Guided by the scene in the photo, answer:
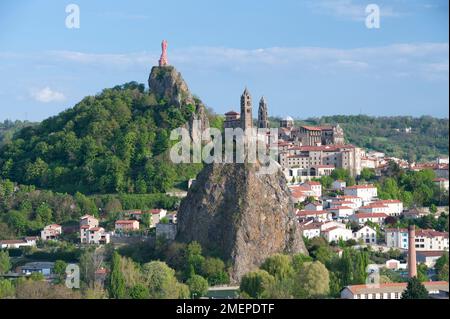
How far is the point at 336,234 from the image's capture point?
35656 millimetres

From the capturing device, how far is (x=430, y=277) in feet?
96.8

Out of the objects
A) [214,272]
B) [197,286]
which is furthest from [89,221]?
[197,286]

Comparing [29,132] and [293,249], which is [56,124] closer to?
[29,132]

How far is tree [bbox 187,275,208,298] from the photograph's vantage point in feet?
90.3

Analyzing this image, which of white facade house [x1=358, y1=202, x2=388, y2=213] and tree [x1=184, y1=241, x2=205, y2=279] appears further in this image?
white facade house [x1=358, y1=202, x2=388, y2=213]

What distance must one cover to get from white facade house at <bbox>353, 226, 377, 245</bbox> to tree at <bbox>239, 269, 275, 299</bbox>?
8611mm

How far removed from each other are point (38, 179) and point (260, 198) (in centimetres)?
1256

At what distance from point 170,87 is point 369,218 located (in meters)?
10.1

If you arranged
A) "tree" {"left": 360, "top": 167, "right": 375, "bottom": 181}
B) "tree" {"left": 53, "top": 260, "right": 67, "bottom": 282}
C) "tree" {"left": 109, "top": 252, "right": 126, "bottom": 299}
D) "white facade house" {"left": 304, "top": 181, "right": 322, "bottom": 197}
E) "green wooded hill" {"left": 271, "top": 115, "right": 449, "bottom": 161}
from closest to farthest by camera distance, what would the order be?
"tree" {"left": 109, "top": 252, "right": 126, "bottom": 299}
"tree" {"left": 53, "top": 260, "right": 67, "bottom": 282}
"white facade house" {"left": 304, "top": 181, "right": 322, "bottom": 197}
"tree" {"left": 360, "top": 167, "right": 375, "bottom": 181}
"green wooded hill" {"left": 271, "top": 115, "right": 449, "bottom": 161}

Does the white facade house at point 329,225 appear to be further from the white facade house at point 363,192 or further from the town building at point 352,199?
the white facade house at point 363,192

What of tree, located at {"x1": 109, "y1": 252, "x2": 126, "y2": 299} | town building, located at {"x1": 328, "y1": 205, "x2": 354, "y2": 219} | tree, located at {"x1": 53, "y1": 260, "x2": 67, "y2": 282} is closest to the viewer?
tree, located at {"x1": 109, "y1": 252, "x2": 126, "y2": 299}

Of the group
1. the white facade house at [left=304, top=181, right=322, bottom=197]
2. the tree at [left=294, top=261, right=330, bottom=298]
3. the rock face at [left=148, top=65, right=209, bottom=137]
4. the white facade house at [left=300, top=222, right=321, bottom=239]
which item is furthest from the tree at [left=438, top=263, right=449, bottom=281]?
the rock face at [left=148, top=65, right=209, bottom=137]

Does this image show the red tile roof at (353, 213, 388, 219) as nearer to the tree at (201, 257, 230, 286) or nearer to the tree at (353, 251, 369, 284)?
the tree at (201, 257, 230, 286)

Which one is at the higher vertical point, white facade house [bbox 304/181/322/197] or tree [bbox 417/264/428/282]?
white facade house [bbox 304/181/322/197]
